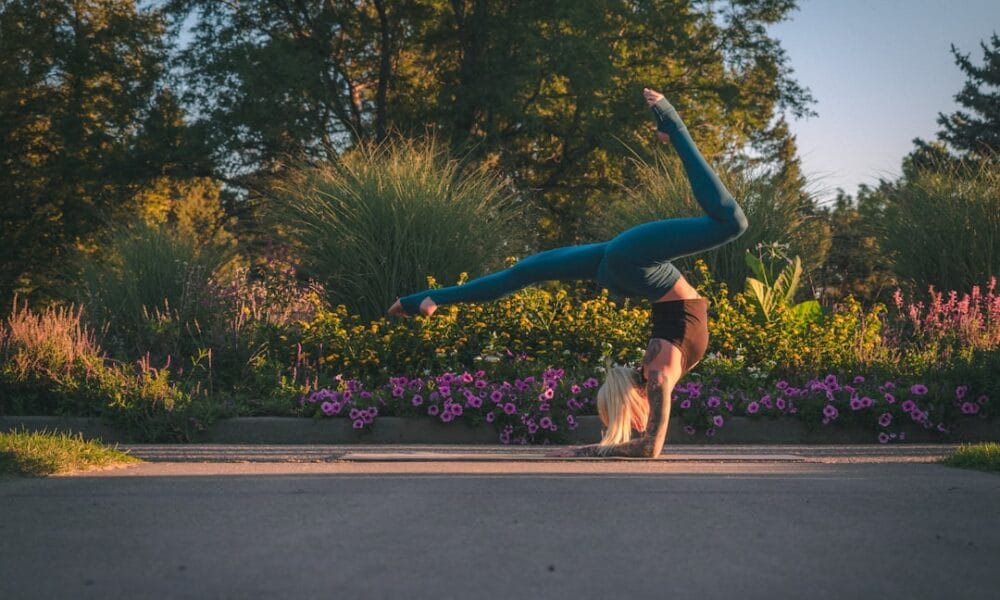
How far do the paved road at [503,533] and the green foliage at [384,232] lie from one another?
19.8ft

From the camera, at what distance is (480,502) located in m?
5.66

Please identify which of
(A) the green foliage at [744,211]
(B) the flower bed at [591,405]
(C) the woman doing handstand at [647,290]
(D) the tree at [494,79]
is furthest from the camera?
(D) the tree at [494,79]

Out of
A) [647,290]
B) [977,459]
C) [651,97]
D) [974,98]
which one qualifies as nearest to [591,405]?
[647,290]

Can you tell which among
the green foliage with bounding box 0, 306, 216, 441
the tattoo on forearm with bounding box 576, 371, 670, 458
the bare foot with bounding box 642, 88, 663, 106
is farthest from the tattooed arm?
the green foliage with bounding box 0, 306, 216, 441

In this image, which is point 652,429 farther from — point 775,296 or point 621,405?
point 775,296

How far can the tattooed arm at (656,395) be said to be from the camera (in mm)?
7402

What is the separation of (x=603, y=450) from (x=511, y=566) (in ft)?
11.9

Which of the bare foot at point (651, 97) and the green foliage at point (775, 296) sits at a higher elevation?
the bare foot at point (651, 97)

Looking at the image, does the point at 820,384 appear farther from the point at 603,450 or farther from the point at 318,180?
the point at 318,180

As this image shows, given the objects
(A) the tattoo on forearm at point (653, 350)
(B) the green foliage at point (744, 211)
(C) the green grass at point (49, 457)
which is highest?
(B) the green foliage at point (744, 211)

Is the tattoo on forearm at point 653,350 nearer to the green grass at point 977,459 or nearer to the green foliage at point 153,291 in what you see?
the green grass at point 977,459

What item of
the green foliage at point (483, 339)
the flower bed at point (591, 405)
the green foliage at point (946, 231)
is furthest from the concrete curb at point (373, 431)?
the green foliage at point (946, 231)

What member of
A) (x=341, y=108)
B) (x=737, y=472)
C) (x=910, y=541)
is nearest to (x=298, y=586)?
(x=910, y=541)

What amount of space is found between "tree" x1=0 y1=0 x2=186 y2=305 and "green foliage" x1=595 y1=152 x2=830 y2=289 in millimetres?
13758
